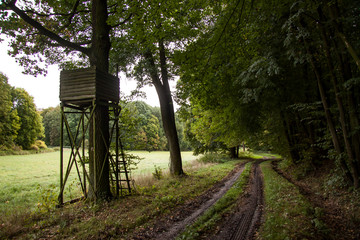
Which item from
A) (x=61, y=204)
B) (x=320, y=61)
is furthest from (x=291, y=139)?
(x=61, y=204)

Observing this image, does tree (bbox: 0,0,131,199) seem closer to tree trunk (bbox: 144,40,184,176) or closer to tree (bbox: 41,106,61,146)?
tree trunk (bbox: 144,40,184,176)

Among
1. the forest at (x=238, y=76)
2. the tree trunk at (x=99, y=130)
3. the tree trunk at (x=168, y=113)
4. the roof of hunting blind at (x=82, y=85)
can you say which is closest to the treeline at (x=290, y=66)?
the forest at (x=238, y=76)

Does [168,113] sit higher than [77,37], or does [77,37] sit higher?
[77,37]

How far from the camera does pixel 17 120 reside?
113 ft

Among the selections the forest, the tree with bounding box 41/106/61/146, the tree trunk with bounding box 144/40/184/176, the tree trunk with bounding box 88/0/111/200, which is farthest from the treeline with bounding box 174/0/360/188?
the tree with bounding box 41/106/61/146

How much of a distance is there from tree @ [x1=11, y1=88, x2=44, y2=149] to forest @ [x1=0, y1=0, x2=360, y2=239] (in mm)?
37720

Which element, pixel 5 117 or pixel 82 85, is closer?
pixel 82 85

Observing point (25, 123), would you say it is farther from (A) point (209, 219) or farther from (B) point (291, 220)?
(B) point (291, 220)

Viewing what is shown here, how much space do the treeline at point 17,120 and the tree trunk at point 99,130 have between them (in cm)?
3190

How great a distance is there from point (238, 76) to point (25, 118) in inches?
1813

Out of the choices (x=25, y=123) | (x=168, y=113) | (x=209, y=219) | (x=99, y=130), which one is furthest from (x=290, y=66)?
(x=25, y=123)

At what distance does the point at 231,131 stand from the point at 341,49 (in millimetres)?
8969

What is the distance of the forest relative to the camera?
16.2 feet

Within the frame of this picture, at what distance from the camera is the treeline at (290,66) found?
529 cm
